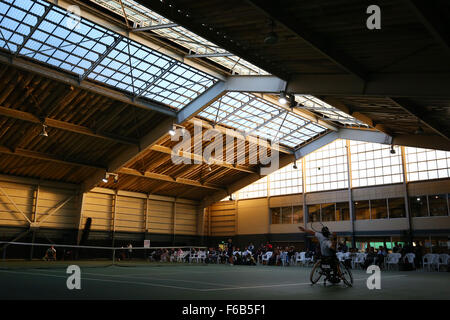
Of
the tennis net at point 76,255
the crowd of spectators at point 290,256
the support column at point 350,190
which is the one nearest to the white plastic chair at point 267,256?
the crowd of spectators at point 290,256

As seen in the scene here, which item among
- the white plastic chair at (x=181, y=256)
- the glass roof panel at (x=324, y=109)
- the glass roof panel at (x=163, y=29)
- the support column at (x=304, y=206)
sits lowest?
the white plastic chair at (x=181, y=256)

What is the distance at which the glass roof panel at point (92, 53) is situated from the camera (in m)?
18.7

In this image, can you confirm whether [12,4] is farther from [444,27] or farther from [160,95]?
[444,27]

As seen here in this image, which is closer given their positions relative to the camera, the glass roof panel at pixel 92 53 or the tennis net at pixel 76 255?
the glass roof panel at pixel 92 53

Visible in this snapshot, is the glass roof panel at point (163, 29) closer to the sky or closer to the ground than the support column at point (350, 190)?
closer to the sky

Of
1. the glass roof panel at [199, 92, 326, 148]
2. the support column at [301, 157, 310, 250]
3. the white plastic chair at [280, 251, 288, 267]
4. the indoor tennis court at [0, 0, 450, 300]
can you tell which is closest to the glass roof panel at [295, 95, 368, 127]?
the indoor tennis court at [0, 0, 450, 300]

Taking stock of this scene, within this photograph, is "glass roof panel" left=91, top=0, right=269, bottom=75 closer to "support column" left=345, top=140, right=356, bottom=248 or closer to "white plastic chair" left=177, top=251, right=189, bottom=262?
"support column" left=345, top=140, right=356, bottom=248

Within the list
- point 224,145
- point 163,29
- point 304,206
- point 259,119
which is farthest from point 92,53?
point 304,206

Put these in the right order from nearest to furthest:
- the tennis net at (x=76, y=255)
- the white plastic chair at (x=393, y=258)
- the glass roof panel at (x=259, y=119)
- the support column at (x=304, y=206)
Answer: the white plastic chair at (x=393, y=258) < the glass roof panel at (x=259, y=119) < the tennis net at (x=76, y=255) < the support column at (x=304, y=206)

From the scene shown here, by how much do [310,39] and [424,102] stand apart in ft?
22.0

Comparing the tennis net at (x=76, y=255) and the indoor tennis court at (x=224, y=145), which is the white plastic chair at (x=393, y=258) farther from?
the tennis net at (x=76, y=255)

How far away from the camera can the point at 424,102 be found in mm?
15250

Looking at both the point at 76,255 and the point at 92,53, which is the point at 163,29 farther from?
the point at 76,255
